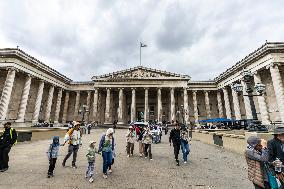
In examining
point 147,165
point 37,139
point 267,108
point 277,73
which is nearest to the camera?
point 147,165

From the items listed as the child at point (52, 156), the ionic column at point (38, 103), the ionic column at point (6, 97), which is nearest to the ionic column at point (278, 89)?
the child at point (52, 156)

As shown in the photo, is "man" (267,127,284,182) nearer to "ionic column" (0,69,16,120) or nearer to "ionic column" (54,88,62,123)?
"ionic column" (0,69,16,120)

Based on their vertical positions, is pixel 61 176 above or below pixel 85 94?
below

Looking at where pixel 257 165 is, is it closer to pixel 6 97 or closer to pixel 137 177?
pixel 137 177

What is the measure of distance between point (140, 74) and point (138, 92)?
612cm

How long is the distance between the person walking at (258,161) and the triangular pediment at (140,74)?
127 feet

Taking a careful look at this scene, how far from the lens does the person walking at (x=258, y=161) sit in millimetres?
3143

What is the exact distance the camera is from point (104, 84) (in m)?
42.3

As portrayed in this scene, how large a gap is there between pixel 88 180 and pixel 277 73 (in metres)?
30.1

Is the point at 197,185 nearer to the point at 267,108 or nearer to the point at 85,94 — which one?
the point at 267,108

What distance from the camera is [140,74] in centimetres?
4234

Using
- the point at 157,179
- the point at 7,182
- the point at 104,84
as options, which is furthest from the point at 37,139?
the point at 104,84

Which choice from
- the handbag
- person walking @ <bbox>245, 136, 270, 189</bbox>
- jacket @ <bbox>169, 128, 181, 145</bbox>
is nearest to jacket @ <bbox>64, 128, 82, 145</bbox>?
jacket @ <bbox>169, 128, 181, 145</bbox>

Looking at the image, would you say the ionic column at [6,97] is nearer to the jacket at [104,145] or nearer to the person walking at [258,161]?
the jacket at [104,145]
